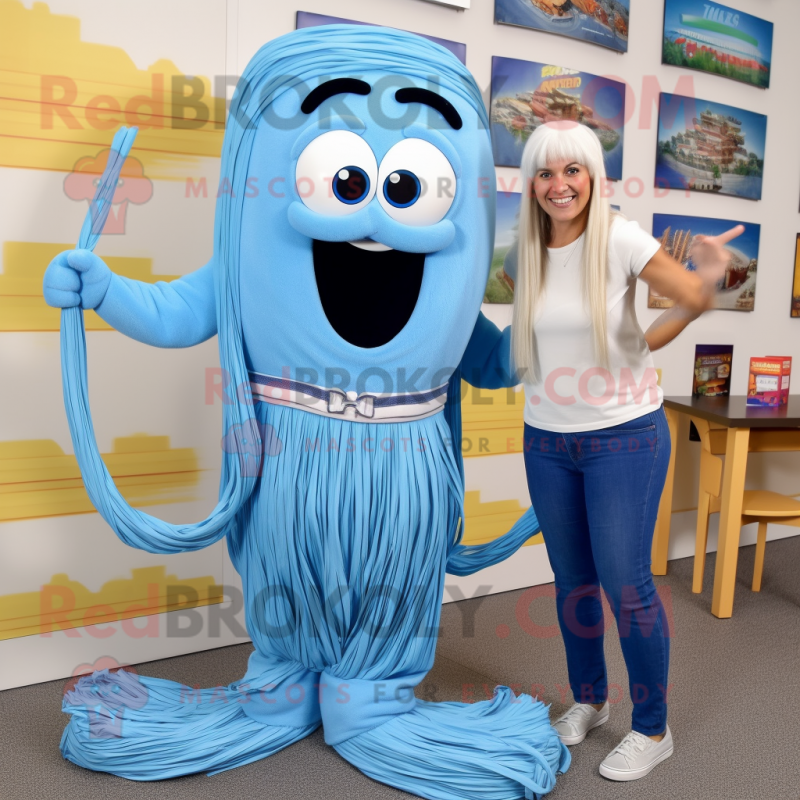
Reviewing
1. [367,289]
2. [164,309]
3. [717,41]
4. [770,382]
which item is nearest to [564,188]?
[367,289]

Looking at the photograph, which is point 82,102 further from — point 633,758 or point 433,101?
point 633,758

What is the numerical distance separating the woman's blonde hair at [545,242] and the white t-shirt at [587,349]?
21mm

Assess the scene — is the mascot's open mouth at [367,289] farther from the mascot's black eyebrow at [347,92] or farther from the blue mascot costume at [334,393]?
the mascot's black eyebrow at [347,92]

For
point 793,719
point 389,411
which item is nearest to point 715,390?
point 793,719

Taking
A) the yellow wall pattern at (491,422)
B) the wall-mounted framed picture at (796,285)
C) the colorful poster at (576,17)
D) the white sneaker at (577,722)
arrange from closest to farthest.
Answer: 1. the white sneaker at (577,722)
2. the colorful poster at (576,17)
3. the yellow wall pattern at (491,422)
4. the wall-mounted framed picture at (796,285)

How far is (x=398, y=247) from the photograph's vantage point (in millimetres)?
1456

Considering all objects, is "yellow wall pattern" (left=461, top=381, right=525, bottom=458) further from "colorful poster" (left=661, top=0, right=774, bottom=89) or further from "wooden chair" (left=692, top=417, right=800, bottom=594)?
"colorful poster" (left=661, top=0, right=774, bottom=89)

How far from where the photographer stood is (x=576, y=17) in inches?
102

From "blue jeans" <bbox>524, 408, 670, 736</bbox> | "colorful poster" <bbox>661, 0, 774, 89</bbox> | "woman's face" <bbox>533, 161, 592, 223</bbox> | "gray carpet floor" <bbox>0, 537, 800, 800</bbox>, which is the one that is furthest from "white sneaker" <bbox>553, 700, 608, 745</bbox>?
"colorful poster" <bbox>661, 0, 774, 89</bbox>

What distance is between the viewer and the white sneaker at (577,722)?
5.68 feet

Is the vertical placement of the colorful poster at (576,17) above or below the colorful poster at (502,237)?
above

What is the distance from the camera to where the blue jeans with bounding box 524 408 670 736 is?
1.54 m

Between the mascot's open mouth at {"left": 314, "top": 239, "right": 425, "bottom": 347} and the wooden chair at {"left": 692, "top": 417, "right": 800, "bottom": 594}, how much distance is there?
1.61 m

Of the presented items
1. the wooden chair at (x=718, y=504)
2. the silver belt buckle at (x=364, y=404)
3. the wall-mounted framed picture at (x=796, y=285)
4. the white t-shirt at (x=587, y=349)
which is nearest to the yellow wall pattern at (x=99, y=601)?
the silver belt buckle at (x=364, y=404)
